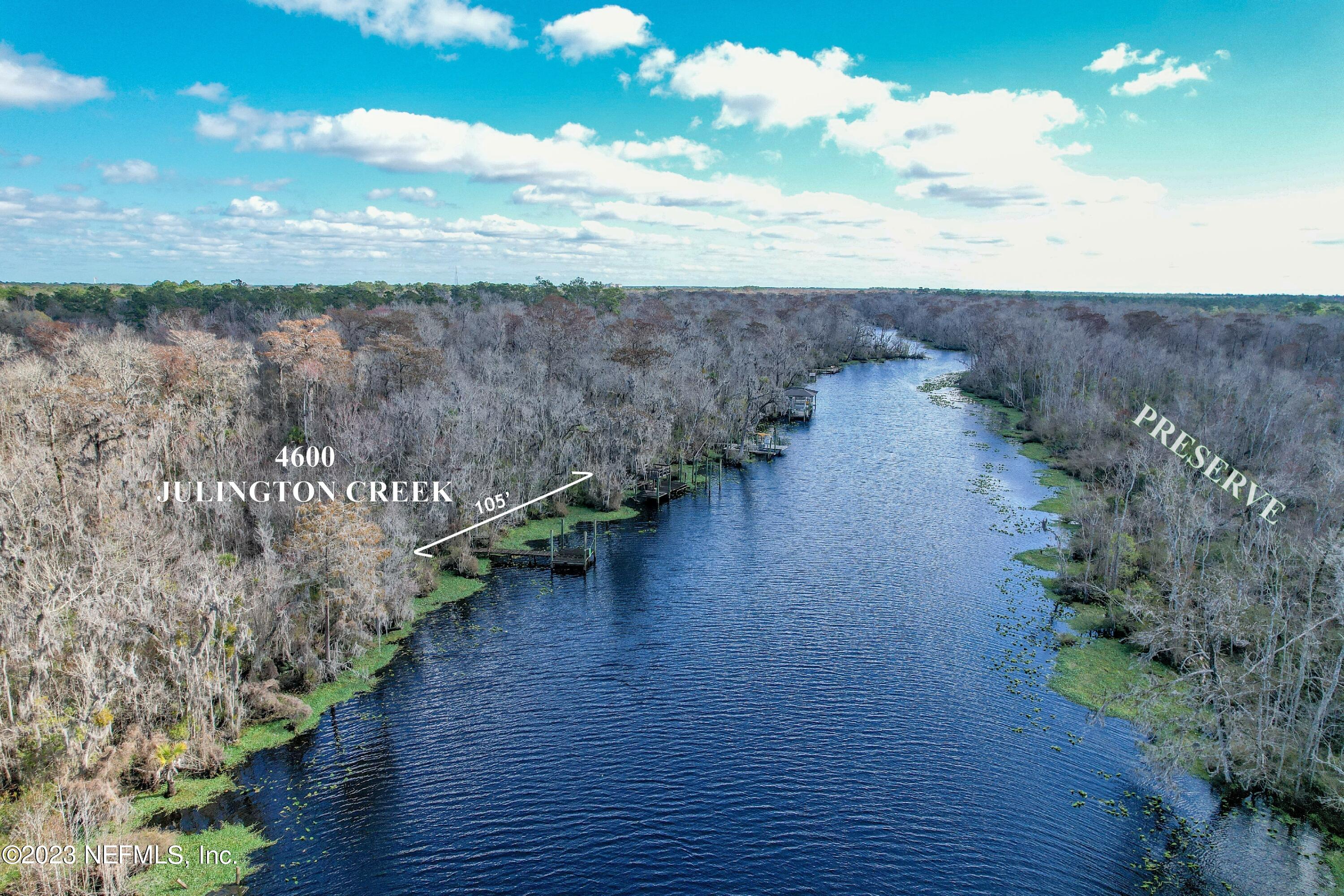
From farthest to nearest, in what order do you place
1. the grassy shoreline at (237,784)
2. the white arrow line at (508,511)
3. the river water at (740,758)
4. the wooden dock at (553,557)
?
the wooden dock at (553,557)
the white arrow line at (508,511)
the river water at (740,758)
the grassy shoreline at (237,784)

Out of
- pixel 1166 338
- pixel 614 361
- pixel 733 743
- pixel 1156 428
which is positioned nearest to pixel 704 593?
pixel 733 743

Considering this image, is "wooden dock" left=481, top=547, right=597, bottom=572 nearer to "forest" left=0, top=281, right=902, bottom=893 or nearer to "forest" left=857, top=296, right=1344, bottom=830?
"forest" left=0, top=281, right=902, bottom=893

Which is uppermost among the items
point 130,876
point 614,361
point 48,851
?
point 614,361

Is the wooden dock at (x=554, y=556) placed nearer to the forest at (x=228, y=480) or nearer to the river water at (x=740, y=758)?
the river water at (x=740, y=758)

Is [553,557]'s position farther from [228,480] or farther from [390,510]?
[228,480]

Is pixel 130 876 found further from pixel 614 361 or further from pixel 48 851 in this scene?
pixel 614 361

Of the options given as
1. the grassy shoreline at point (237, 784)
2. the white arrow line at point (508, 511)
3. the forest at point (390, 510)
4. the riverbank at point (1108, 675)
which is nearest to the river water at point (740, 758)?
the grassy shoreline at point (237, 784)
